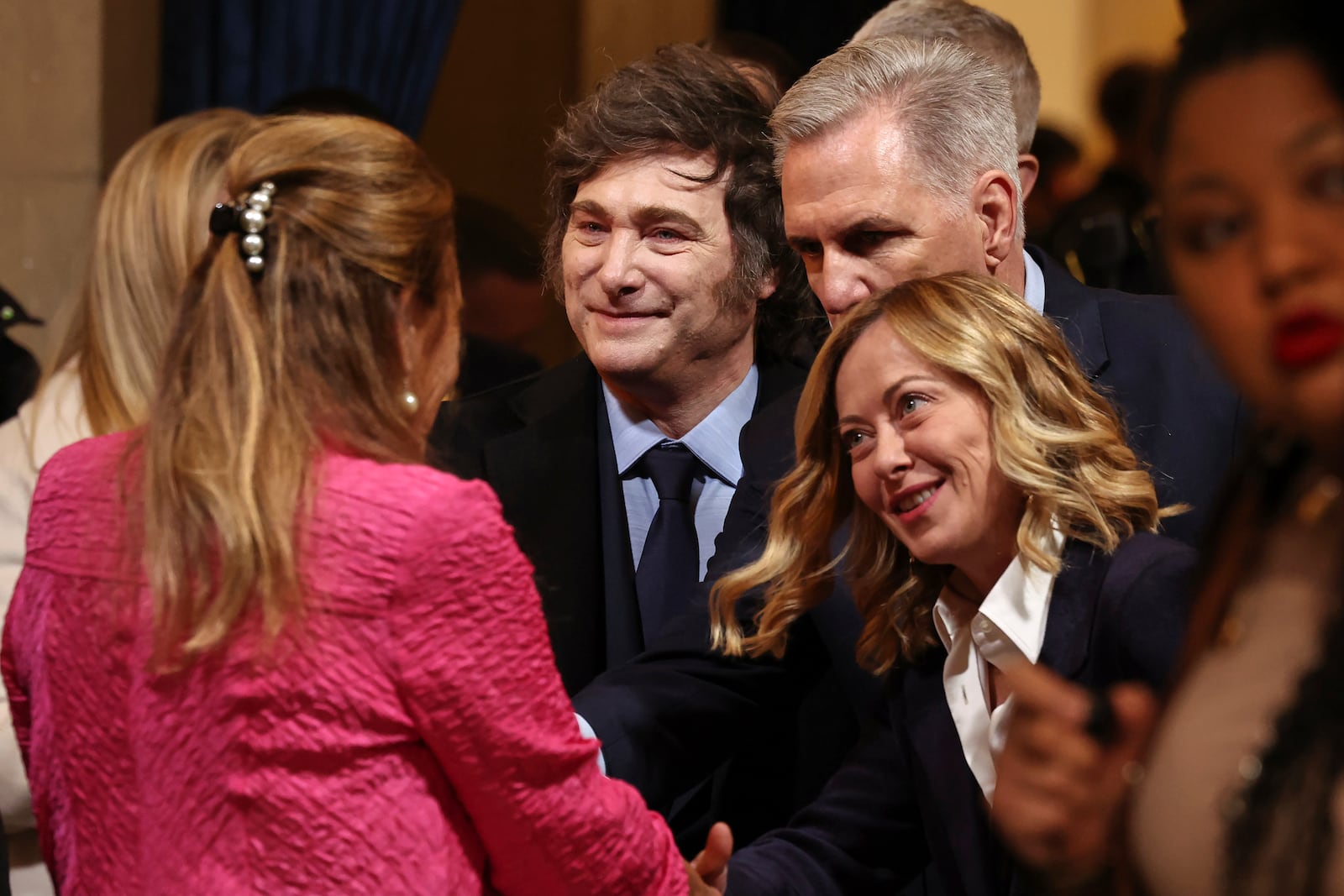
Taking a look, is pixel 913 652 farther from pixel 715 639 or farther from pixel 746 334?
pixel 746 334

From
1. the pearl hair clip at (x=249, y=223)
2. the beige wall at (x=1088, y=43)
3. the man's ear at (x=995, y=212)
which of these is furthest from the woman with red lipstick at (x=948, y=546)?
the beige wall at (x=1088, y=43)

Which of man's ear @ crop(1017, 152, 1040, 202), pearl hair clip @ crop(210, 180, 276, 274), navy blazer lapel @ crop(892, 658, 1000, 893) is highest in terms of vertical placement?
pearl hair clip @ crop(210, 180, 276, 274)

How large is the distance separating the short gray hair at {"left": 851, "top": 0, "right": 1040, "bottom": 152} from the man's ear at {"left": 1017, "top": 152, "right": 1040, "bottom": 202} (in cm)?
10

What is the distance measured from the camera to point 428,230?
1.39 m

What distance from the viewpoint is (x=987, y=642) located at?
1.66 metres

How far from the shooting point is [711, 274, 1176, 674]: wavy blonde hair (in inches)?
64.6

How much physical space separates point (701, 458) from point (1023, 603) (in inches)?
31.9

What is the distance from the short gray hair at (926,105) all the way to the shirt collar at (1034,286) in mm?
81

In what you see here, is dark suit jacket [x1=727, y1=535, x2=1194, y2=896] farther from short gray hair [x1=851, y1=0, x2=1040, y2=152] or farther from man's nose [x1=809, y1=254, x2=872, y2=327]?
short gray hair [x1=851, y1=0, x2=1040, y2=152]

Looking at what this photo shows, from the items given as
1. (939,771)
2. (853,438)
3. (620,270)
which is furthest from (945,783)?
(620,270)

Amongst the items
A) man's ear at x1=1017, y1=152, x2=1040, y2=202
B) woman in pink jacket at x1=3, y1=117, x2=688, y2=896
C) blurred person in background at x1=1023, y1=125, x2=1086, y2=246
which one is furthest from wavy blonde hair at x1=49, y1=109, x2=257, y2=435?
man's ear at x1=1017, y1=152, x2=1040, y2=202

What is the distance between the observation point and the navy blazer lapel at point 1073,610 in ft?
5.01

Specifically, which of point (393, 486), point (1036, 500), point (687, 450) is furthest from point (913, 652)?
point (393, 486)

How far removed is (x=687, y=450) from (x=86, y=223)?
2085mm
